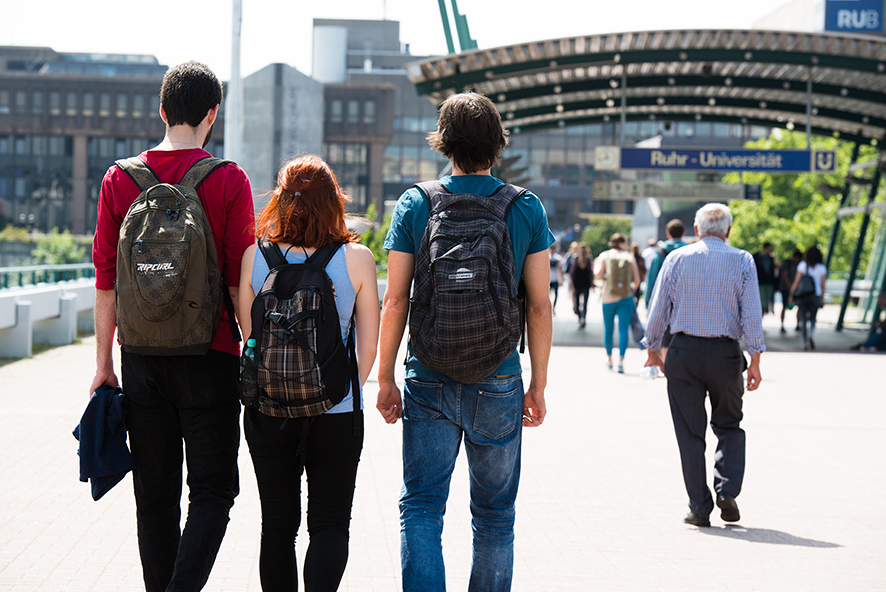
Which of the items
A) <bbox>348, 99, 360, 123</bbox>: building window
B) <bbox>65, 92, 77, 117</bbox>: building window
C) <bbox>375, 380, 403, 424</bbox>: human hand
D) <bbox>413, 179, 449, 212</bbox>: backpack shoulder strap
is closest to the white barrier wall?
<bbox>375, 380, 403, 424</bbox>: human hand

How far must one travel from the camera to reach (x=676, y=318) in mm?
→ 5598

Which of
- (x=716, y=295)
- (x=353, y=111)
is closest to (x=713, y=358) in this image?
(x=716, y=295)

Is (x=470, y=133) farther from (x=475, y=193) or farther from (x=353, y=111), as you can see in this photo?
(x=353, y=111)

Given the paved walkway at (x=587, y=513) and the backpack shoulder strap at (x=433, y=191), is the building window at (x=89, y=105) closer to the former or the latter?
the paved walkway at (x=587, y=513)

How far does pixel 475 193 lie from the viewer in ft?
10.9

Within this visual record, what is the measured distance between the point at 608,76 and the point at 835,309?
1835 centimetres

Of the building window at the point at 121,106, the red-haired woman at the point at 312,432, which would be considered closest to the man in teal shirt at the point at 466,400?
the red-haired woman at the point at 312,432

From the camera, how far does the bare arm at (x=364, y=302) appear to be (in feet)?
10.8

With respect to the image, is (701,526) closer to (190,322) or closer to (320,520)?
(320,520)

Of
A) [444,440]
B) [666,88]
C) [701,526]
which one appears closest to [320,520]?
[444,440]

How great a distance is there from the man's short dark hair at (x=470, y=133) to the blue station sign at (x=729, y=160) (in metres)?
13.0

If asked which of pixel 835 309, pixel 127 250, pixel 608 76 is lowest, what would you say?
pixel 835 309

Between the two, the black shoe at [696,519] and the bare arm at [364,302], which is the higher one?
the bare arm at [364,302]

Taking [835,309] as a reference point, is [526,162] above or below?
→ above
